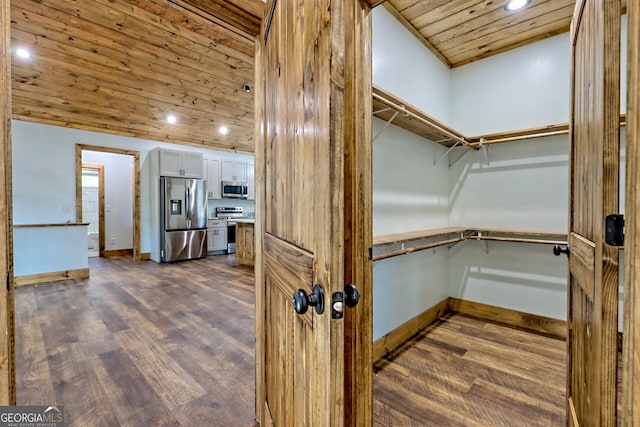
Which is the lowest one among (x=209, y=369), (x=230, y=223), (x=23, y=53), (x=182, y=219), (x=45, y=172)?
(x=209, y=369)

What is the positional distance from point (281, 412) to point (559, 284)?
2712mm

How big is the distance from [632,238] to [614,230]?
0.28m

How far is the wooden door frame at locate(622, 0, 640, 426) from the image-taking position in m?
0.54

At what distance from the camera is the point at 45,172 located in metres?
4.79

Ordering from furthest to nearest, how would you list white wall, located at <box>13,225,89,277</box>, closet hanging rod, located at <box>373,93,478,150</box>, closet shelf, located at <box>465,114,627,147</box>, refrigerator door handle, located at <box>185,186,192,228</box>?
refrigerator door handle, located at <box>185,186,192,228</box> → white wall, located at <box>13,225,89,277</box> → closet shelf, located at <box>465,114,627,147</box> → closet hanging rod, located at <box>373,93,478,150</box>

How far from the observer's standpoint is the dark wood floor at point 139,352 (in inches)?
64.1

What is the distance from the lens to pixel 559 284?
99.3 inches

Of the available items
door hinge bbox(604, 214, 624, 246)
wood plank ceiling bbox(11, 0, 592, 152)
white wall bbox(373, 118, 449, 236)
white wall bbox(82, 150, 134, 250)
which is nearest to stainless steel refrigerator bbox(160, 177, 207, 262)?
wood plank ceiling bbox(11, 0, 592, 152)

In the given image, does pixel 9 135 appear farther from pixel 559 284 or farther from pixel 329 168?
pixel 559 284

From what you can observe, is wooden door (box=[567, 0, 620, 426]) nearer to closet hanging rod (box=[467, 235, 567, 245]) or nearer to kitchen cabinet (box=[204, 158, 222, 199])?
closet hanging rod (box=[467, 235, 567, 245])

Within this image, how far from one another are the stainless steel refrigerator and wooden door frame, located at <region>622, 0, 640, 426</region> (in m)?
6.23

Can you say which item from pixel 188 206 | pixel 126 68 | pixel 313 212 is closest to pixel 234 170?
pixel 188 206

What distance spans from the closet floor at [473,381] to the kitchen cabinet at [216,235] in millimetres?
5259

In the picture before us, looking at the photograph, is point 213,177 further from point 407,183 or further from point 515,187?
point 515,187
